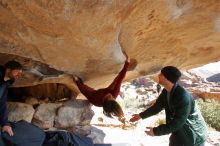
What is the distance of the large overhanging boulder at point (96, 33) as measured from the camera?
4.20 meters

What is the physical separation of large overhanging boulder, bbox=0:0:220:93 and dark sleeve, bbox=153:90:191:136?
1293 millimetres

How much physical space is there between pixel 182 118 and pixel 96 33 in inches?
61.4

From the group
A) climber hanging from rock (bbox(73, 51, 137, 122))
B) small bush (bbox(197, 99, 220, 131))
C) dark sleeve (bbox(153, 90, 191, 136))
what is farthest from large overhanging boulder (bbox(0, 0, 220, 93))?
small bush (bbox(197, 99, 220, 131))

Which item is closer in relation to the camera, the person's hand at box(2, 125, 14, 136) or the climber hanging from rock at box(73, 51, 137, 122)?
the person's hand at box(2, 125, 14, 136)

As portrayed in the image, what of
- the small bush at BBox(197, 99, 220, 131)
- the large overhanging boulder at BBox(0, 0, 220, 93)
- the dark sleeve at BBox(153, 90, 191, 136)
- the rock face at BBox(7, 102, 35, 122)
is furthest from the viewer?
the small bush at BBox(197, 99, 220, 131)

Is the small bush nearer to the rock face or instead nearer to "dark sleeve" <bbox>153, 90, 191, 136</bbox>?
the rock face

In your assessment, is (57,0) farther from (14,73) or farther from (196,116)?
(196,116)

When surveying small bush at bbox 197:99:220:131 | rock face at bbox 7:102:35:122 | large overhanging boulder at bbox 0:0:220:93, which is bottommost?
small bush at bbox 197:99:220:131

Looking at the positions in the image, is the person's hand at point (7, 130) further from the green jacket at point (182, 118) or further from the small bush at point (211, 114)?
the small bush at point (211, 114)

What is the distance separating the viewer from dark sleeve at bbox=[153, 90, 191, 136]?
3983 millimetres

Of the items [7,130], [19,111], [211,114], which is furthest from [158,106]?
[211,114]

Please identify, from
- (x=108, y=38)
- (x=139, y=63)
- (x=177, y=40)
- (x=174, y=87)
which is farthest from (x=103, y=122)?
(x=174, y=87)

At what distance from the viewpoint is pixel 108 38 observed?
491 centimetres

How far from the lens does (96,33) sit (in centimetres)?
470
